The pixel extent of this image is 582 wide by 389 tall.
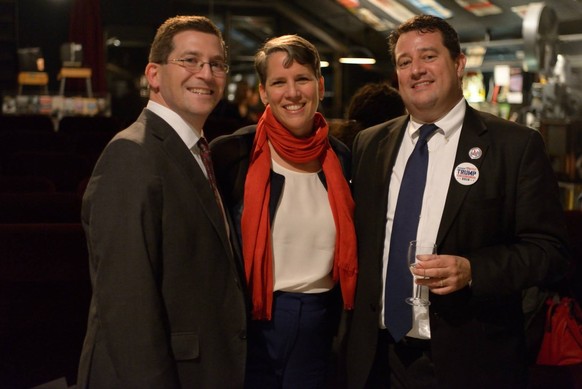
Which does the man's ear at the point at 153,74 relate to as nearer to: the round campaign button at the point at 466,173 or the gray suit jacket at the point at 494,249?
the gray suit jacket at the point at 494,249

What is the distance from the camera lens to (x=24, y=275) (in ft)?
9.16

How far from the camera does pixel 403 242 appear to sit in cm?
197

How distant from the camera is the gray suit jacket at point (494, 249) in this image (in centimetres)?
188

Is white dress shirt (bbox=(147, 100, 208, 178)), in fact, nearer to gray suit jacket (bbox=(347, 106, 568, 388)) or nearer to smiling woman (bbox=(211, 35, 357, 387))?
smiling woman (bbox=(211, 35, 357, 387))

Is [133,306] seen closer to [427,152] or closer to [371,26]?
[427,152]

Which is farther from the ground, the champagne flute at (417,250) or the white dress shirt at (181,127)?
the white dress shirt at (181,127)

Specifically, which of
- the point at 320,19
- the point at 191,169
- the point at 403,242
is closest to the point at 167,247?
the point at 191,169

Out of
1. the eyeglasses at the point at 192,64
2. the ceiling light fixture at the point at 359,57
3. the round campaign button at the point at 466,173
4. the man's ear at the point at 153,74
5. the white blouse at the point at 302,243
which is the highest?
the ceiling light fixture at the point at 359,57

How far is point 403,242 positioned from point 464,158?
294 mm

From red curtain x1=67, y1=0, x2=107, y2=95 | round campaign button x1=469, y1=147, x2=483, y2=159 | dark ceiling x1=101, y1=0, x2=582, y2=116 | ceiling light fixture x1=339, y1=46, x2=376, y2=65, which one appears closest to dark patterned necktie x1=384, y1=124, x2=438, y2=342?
round campaign button x1=469, y1=147, x2=483, y2=159

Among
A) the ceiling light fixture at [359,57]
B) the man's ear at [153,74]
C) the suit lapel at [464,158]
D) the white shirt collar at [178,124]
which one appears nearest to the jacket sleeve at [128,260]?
the white shirt collar at [178,124]

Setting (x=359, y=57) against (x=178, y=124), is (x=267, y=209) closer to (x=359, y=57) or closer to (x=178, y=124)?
(x=178, y=124)

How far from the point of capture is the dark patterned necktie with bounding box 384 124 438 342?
1966mm

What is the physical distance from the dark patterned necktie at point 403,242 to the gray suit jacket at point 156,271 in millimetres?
475
